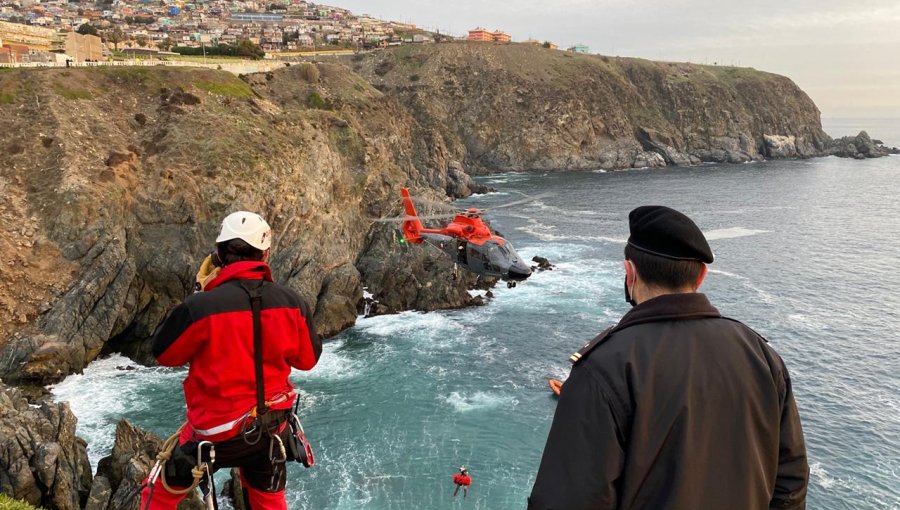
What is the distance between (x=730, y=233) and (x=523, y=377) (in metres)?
53.6

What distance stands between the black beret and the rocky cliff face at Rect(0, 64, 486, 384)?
3856cm

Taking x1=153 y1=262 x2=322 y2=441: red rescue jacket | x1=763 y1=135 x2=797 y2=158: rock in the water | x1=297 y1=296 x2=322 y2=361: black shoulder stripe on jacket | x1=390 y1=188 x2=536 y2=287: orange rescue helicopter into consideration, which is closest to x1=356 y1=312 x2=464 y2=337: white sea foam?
x1=390 y1=188 x2=536 y2=287: orange rescue helicopter

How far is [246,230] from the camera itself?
6.53m

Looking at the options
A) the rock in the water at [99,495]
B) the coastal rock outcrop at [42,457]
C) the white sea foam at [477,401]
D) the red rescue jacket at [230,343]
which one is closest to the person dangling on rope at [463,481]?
the white sea foam at [477,401]

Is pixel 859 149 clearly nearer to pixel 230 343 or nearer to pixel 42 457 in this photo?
pixel 42 457

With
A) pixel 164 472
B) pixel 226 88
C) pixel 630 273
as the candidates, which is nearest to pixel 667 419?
pixel 630 273

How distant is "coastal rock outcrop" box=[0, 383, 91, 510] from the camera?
16.1 metres

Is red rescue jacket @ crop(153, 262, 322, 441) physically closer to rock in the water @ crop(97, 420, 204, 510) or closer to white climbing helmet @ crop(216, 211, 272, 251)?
white climbing helmet @ crop(216, 211, 272, 251)

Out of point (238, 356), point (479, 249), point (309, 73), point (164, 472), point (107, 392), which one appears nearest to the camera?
point (238, 356)

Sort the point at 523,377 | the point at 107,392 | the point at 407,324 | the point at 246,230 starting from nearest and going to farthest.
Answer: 1. the point at 246,230
2. the point at 107,392
3. the point at 523,377
4. the point at 407,324

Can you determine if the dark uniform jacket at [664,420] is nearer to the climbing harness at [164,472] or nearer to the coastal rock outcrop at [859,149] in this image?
the climbing harness at [164,472]

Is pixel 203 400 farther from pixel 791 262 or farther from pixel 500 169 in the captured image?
pixel 500 169

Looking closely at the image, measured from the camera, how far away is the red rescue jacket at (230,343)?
611 cm

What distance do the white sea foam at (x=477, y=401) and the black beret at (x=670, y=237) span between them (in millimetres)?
30275
